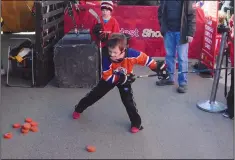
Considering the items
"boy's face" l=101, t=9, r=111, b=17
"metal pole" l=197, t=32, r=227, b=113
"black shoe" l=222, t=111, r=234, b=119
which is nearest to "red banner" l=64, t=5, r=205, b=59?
"boy's face" l=101, t=9, r=111, b=17

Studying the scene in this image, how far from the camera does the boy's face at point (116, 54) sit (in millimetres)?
3745

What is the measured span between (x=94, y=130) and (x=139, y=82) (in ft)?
6.88

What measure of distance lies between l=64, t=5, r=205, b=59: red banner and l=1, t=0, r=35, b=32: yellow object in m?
1.90

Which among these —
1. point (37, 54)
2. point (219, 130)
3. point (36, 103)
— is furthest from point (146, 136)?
point (37, 54)

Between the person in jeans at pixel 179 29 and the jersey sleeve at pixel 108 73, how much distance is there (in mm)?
1848

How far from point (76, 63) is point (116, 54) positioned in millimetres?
1912

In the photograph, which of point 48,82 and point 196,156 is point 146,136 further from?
point 48,82

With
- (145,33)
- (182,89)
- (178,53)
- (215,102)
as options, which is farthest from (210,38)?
(215,102)

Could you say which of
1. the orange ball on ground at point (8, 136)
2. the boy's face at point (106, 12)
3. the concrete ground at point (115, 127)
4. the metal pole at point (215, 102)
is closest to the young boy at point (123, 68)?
the concrete ground at point (115, 127)

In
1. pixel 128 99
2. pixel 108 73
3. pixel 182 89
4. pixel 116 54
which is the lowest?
pixel 182 89

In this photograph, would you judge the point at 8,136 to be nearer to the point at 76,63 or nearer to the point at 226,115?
the point at 76,63

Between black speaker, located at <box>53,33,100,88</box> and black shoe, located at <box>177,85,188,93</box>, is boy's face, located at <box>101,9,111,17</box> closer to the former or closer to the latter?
black speaker, located at <box>53,33,100,88</box>

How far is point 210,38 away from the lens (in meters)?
6.59

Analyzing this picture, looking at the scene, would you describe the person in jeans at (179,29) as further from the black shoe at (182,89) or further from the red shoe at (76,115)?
the red shoe at (76,115)
